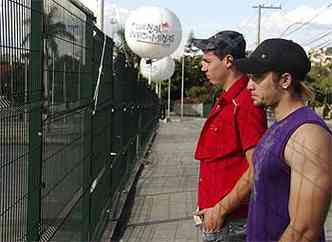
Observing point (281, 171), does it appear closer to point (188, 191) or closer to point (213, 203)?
point (213, 203)

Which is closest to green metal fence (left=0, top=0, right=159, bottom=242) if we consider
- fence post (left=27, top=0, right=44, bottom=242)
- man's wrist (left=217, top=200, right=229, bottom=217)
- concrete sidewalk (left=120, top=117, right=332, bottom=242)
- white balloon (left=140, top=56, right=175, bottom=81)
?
fence post (left=27, top=0, right=44, bottom=242)

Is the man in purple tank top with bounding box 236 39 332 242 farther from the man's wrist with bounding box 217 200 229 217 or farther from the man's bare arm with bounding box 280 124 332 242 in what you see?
the man's wrist with bounding box 217 200 229 217

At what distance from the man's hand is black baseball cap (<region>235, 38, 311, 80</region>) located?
109 cm

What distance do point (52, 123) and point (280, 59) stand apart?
213 centimetres

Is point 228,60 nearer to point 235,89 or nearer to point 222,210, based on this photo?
point 235,89

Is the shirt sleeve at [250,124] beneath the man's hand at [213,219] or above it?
above

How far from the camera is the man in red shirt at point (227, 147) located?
175 inches

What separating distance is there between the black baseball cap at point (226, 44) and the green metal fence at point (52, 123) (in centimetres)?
102

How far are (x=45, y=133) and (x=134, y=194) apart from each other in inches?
309

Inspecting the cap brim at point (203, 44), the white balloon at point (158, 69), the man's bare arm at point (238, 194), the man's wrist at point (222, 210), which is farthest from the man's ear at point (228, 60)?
the white balloon at point (158, 69)

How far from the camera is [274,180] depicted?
11.1ft


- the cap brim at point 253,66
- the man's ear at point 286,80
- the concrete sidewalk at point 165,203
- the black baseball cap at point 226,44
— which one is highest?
the black baseball cap at point 226,44

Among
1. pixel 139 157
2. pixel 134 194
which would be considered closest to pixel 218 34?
pixel 134 194

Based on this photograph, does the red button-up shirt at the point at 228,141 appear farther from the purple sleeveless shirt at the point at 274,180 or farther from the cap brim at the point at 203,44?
the purple sleeveless shirt at the point at 274,180
